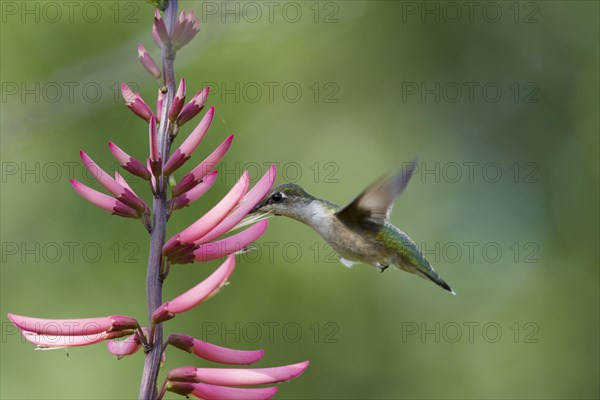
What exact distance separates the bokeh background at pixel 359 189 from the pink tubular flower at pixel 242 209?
11.1 feet

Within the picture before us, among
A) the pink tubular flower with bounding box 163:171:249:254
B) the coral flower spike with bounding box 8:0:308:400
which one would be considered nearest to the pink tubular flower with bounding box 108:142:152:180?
the coral flower spike with bounding box 8:0:308:400

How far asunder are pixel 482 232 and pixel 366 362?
2.15 metres

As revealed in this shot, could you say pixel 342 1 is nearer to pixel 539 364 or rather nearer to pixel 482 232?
pixel 482 232

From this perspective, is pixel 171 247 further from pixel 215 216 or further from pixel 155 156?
pixel 155 156

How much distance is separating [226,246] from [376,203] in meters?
1.24

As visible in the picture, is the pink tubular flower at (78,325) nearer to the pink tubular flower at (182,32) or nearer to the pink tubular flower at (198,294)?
the pink tubular flower at (198,294)

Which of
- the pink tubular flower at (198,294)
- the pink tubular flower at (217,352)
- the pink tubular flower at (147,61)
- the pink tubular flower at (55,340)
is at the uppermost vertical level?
the pink tubular flower at (147,61)

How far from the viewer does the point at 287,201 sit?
3404mm

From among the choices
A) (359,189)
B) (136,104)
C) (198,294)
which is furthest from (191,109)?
(359,189)

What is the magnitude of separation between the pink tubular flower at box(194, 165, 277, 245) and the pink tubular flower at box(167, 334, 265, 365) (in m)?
0.29

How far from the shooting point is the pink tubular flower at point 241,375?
205 cm

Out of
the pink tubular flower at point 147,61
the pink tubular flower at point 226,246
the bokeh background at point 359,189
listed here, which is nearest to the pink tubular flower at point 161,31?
the pink tubular flower at point 147,61

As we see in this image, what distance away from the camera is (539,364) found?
9.09m

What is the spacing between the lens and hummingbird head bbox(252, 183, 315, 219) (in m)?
3.28
